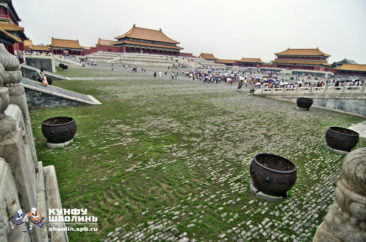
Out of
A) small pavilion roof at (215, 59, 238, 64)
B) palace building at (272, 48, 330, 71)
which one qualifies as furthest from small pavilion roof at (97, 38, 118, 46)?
palace building at (272, 48, 330, 71)

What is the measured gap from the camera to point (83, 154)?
6.45m

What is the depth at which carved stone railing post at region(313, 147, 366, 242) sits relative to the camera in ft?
6.46

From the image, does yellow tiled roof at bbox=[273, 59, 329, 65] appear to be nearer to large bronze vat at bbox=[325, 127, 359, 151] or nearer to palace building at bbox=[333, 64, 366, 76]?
palace building at bbox=[333, 64, 366, 76]

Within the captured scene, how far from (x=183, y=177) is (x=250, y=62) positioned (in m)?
87.8

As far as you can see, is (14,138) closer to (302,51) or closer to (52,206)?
(52,206)

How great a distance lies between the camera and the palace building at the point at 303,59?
67.7 m

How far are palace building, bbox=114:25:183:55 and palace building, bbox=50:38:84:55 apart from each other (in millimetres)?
11844

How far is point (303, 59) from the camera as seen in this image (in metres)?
72.1

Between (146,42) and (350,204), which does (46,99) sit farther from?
(146,42)

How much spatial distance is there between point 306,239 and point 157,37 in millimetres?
77626

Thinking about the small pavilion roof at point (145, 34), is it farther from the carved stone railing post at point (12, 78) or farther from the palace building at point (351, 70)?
the carved stone railing post at point (12, 78)

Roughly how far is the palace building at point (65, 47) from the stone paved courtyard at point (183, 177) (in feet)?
200

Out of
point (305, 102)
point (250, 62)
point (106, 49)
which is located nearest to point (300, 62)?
point (250, 62)

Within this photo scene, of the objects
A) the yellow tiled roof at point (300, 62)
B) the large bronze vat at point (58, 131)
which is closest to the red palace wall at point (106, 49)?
the yellow tiled roof at point (300, 62)
